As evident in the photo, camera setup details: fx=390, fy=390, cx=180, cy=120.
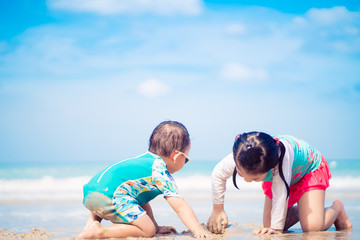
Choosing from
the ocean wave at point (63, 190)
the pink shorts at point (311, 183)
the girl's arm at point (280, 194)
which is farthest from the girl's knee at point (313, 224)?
the ocean wave at point (63, 190)

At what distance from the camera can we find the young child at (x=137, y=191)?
2945 mm

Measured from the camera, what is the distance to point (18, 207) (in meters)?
5.65

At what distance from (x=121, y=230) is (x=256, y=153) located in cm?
118

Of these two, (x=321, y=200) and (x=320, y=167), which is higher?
(x=320, y=167)

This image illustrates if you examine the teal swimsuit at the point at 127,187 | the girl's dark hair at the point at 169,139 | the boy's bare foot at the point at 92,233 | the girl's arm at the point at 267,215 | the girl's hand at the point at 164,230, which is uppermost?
the girl's dark hair at the point at 169,139

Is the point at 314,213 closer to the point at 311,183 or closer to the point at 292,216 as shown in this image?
the point at 311,183

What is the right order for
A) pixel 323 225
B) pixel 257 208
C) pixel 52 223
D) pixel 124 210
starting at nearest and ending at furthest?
pixel 124 210 < pixel 323 225 < pixel 52 223 < pixel 257 208

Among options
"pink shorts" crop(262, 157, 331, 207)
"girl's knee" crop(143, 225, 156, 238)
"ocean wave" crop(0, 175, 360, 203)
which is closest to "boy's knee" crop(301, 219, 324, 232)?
"pink shorts" crop(262, 157, 331, 207)

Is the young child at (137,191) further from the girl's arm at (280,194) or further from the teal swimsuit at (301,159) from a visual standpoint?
the teal swimsuit at (301,159)

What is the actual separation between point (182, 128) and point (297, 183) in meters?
1.11

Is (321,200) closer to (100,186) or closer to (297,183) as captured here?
(297,183)

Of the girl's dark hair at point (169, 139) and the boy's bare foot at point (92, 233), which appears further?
the girl's dark hair at point (169, 139)

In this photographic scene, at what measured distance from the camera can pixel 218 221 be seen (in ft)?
10.6

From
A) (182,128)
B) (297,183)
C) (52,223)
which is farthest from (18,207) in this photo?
(297,183)
